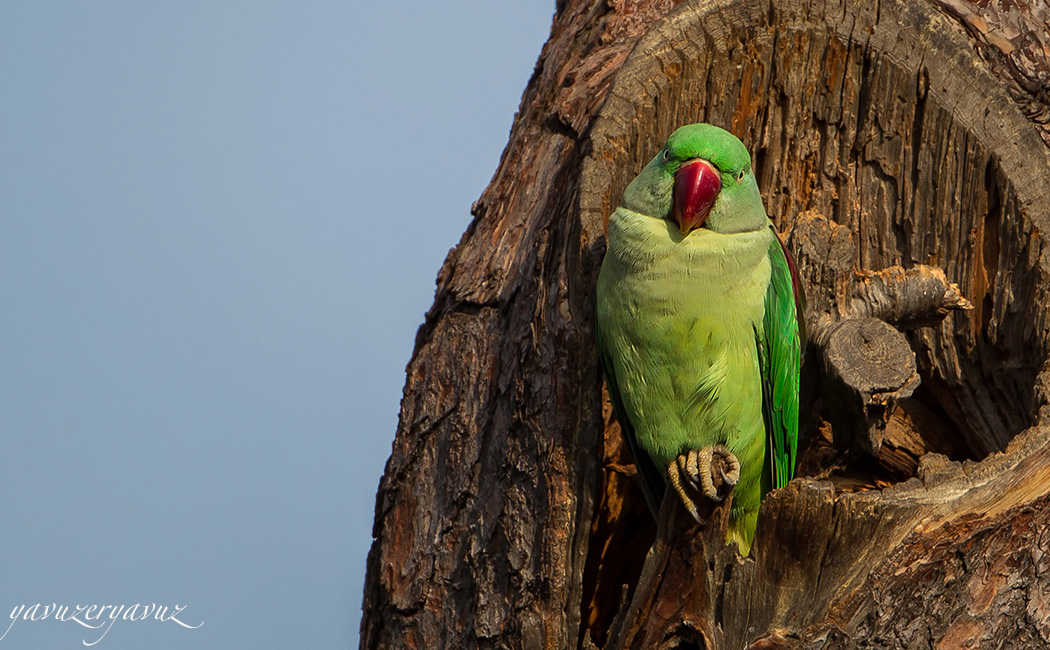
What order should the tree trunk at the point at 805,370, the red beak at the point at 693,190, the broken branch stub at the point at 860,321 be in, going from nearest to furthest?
1. the tree trunk at the point at 805,370
2. the red beak at the point at 693,190
3. the broken branch stub at the point at 860,321

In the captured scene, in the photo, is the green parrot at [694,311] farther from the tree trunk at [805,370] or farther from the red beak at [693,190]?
the tree trunk at [805,370]

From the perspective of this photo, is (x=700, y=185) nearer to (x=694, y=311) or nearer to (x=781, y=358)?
(x=694, y=311)

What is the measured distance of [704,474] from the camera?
2.73 m

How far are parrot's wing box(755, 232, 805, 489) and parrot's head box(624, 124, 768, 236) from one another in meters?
0.19

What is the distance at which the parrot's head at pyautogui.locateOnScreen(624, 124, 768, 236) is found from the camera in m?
2.68

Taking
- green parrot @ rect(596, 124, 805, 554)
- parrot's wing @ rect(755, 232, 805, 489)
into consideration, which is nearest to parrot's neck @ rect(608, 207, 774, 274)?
green parrot @ rect(596, 124, 805, 554)

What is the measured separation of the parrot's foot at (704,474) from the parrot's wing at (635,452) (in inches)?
7.4

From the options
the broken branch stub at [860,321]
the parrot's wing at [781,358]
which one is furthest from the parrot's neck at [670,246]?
the broken branch stub at [860,321]

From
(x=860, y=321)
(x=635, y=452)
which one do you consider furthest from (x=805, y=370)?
(x=635, y=452)

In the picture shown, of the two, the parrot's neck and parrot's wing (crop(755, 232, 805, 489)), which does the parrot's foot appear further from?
the parrot's neck

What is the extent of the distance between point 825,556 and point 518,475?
0.90 metres

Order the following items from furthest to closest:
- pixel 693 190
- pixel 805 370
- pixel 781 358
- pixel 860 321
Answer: pixel 805 370 → pixel 860 321 → pixel 781 358 → pixel 693 190

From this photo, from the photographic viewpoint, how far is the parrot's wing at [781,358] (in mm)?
2859

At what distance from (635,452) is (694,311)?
1.66ft
